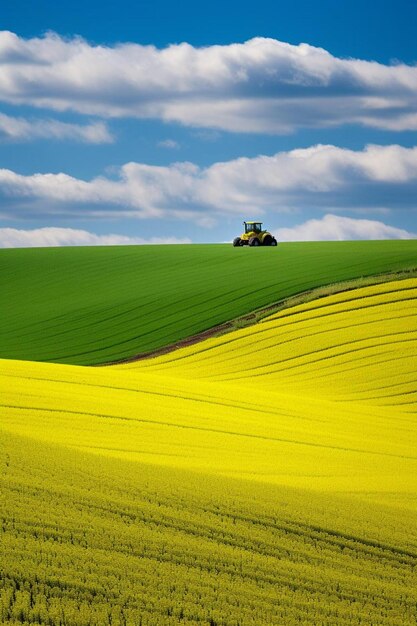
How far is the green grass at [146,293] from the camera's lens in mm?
39688

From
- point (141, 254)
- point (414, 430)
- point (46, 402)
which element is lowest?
point (414, 430)

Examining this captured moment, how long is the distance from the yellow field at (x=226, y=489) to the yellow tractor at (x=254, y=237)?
39.9 metres

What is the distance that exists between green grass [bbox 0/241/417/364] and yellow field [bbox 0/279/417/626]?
1652cm

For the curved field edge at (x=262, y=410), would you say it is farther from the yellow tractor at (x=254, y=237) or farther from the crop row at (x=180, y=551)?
the yellow tractor at (x=254, y=237)

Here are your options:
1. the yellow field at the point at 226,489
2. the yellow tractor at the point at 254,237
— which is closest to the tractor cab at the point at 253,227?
the yellow tractor at the point at 254,237

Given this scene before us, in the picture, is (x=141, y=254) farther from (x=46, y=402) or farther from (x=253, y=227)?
(x=46, y=402)

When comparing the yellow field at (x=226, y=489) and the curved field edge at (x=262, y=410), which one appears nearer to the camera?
the yellow field at (x=226, y=489)

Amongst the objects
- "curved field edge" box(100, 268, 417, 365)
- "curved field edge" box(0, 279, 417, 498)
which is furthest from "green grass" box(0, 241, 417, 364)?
"curved field edge" box(0, 279, 417, 498)

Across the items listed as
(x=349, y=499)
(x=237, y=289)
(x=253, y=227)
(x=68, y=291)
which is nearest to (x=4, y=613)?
(x=349, y=499)

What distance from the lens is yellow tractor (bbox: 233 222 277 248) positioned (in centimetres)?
6451

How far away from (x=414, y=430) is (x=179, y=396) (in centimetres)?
628

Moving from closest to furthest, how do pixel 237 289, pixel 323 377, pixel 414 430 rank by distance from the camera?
pixel 414 430 → pixel 323 377 → pixel 237 289

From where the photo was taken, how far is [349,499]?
11.2 meters

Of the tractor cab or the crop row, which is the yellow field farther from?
the tractor cab
